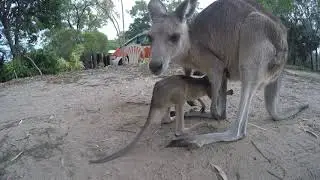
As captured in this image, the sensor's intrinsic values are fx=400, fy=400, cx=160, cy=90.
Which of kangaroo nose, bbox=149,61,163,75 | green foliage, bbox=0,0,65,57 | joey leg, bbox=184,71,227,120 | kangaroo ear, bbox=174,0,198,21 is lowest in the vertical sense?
joey leg, bbox=184,71,227,120

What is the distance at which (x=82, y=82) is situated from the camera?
6980 mm

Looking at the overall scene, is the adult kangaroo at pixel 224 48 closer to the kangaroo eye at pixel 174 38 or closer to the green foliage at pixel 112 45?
the kangaroo eye at pixel 174 38

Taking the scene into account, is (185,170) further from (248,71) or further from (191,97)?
(248,71)

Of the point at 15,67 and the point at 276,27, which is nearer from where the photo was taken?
the point at 276,27

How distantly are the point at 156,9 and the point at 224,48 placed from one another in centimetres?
80

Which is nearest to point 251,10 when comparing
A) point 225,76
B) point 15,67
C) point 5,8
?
point 225,76

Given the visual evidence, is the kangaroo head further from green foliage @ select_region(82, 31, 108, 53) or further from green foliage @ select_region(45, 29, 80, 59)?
green foliage @ select_region(45, 29, 80, 59)

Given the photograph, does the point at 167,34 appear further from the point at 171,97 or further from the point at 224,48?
the point at 224,48

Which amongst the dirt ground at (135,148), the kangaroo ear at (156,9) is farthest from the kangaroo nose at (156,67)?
the dirt ground at (135,148)

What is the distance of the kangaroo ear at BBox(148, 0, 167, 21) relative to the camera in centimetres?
379

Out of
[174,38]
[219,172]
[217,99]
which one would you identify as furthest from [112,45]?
[219,172]

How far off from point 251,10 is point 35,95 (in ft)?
11.9

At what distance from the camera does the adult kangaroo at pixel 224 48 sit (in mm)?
3623

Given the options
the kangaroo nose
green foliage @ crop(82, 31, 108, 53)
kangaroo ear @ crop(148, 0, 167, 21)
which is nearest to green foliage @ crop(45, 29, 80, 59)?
green foliage @ crop(82, 31, 108, 53)
